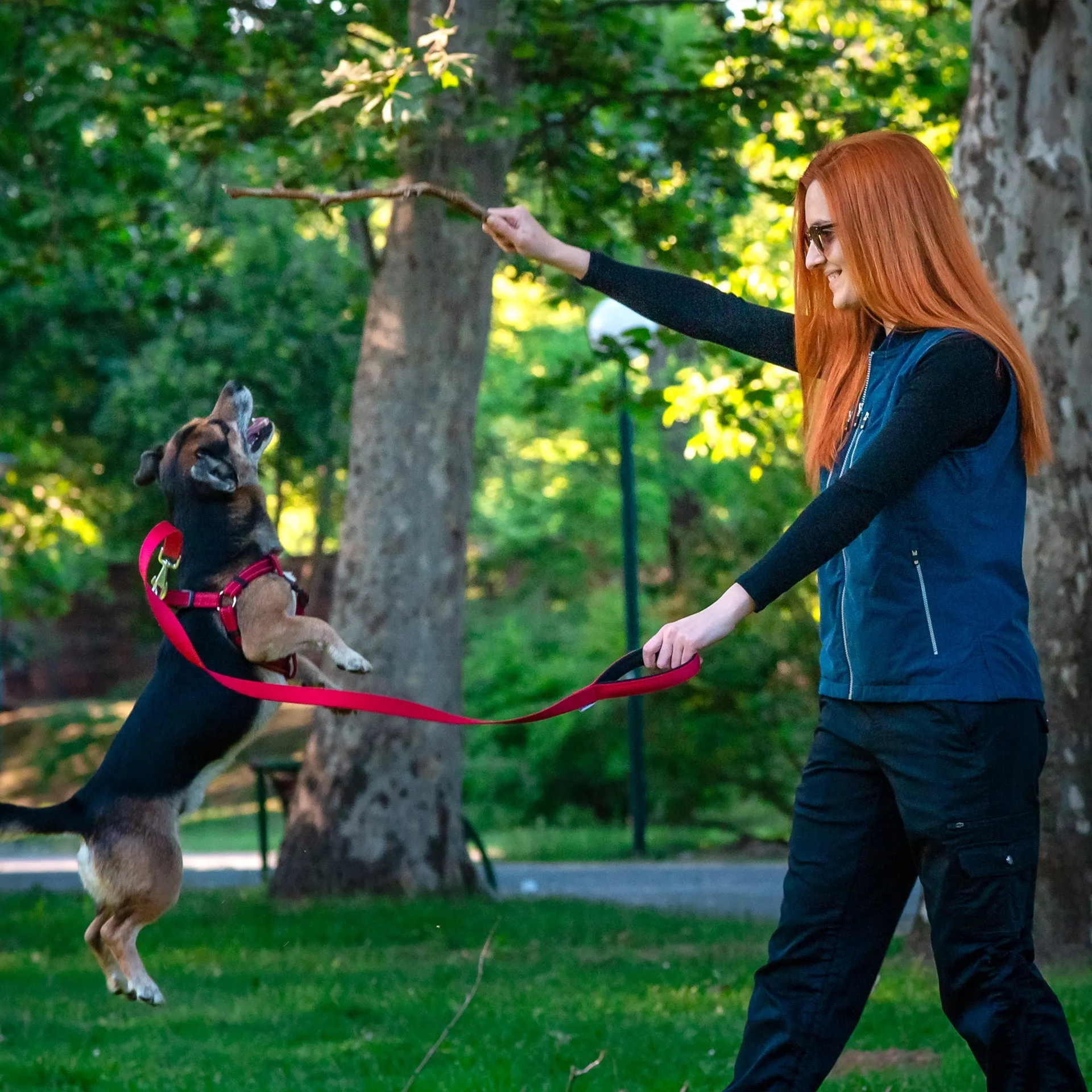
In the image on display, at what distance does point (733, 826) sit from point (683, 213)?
7261 mm

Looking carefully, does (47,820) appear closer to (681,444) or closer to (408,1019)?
(408,1019)

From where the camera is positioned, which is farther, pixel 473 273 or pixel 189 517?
pixel 473 273

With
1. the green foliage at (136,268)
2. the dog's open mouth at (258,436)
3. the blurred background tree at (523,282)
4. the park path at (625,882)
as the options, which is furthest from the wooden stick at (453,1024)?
the green foliage at (136,268)

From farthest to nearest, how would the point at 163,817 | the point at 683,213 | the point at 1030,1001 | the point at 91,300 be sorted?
the point at 91,300, the point at 683,213, the point at 163,817, the point at 1030,1001

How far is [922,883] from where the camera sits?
3207mm

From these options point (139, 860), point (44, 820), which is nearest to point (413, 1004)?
point (44, 820)

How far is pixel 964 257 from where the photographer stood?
3.27m

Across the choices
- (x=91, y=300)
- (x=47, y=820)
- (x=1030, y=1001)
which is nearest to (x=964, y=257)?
(x=1030, y=1001)

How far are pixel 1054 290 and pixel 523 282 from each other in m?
10.6

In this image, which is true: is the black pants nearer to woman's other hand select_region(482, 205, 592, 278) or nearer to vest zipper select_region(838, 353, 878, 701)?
vest zipper select_region(838, 353, 878, 701)

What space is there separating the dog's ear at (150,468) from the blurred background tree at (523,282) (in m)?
5.23

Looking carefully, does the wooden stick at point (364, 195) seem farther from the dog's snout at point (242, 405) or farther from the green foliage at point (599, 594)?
the green foliage at point (599, 594)

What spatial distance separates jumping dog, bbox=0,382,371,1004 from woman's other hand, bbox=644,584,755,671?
0.71m

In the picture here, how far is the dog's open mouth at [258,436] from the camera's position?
3791 mm
